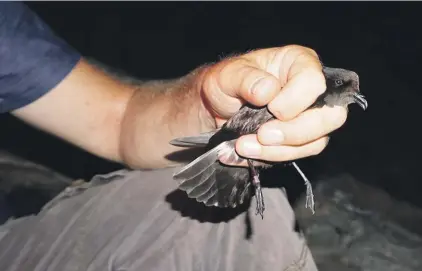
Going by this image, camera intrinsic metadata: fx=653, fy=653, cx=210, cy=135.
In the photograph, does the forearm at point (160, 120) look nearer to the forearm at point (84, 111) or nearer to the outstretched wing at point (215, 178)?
the forearm at point (84, 111)

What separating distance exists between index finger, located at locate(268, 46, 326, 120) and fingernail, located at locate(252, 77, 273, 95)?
0.02m

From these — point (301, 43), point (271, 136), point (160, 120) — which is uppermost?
point (271, 136)

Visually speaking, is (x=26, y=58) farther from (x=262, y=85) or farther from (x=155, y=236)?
(x=262, y=85)

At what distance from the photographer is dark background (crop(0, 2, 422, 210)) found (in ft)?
7.80

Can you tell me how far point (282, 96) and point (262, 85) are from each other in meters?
0.03

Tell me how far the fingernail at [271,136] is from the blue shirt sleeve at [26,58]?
2.40 feet

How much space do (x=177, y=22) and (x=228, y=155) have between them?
2319 mm

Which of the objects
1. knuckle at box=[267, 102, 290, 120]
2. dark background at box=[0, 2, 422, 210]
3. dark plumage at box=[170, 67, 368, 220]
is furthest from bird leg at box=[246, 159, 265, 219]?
dark background at box=[0, 2, 422, 210]

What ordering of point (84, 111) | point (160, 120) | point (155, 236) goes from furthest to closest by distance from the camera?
point (84, 111) → point (160, 120) → point (155, 236)

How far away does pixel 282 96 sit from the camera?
941 millimetres

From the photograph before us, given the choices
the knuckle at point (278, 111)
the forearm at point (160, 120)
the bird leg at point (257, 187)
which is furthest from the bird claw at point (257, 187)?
the forearm at point (160, 120)

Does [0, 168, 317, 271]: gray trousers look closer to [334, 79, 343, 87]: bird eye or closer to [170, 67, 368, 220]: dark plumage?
[170, 67, 368, 220]: dark plumage

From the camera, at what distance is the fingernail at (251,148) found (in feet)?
3.26

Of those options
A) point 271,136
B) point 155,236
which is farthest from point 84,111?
point 271,136
